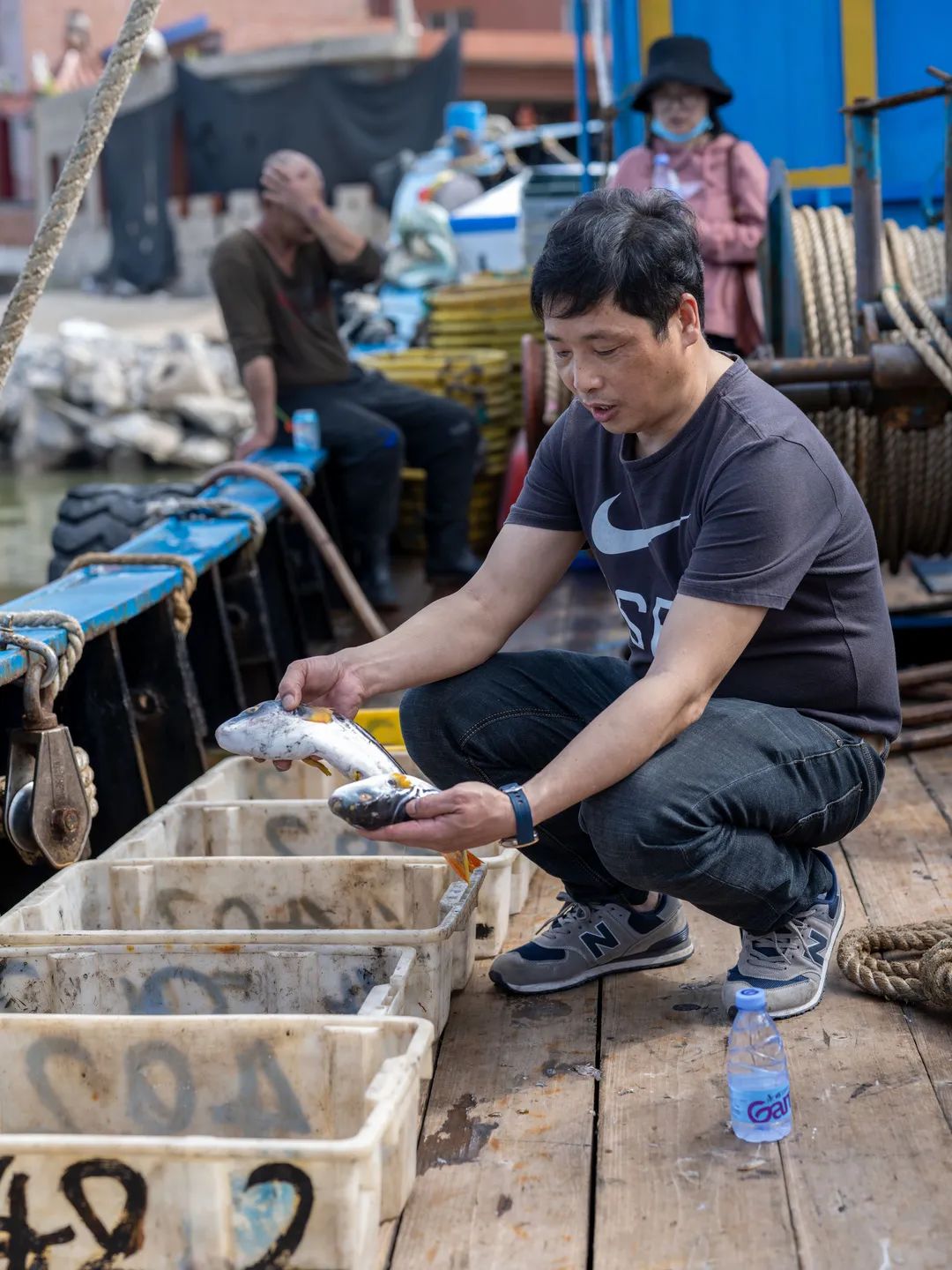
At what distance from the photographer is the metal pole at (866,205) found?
4.46 metres

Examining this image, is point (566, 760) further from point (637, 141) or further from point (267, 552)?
point (637, 141)

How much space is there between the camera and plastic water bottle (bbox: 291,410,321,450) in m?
6.35

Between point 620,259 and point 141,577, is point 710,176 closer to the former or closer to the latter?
point 141,577

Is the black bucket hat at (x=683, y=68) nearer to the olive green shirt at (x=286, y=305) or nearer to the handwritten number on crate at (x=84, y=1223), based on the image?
the olive green shirt at (x=286, y=305)

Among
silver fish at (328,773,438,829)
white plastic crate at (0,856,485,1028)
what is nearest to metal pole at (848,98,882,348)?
white plastic crate at (0,856,485,1028)

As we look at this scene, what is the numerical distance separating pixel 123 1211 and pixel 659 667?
1.14 meters

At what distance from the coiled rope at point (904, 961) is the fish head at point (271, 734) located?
3.61 ft

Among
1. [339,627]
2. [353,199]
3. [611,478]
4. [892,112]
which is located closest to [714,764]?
[611,478]

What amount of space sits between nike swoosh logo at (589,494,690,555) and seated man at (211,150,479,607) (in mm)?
3530

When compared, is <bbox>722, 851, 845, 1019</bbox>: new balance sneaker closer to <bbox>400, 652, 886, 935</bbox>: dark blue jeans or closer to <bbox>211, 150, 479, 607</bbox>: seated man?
<bbox>400, 652, 886, 935</bbox>: dark blue jeans

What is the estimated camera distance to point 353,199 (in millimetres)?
24812

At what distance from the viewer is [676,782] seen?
8.13ft

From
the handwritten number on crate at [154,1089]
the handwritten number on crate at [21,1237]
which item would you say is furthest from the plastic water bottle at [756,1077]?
→ the handwritten number on crate at [21,1237]

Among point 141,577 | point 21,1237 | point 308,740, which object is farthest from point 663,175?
point 21,1237
